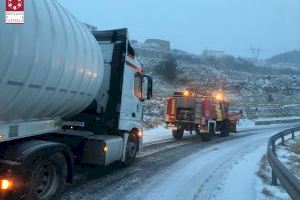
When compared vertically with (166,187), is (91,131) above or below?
above

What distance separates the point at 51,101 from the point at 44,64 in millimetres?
921

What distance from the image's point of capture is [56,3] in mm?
7734

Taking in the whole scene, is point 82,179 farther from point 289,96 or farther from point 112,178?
point 289,96

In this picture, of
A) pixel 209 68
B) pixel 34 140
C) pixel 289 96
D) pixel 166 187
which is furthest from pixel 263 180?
pixel 209 68

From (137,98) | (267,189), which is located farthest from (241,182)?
(137,98)

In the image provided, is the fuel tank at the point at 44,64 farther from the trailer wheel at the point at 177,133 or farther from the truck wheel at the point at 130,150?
the trailer wheel at the point at 177,133

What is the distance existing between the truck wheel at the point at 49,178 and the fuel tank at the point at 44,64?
75 centimetres

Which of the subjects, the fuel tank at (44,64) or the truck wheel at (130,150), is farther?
the truck wheel at (130,150)

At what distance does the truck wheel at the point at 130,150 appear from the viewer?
1173 centimetres

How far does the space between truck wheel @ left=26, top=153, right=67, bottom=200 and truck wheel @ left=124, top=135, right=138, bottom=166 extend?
4.07m

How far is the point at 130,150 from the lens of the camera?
38.8ft

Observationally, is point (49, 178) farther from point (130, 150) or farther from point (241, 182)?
point (241, 182)

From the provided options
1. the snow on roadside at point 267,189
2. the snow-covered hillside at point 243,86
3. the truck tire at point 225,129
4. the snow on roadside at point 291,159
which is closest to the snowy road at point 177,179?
the snow on roadside at point 267,189

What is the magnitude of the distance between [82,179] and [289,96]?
73.8 meters
